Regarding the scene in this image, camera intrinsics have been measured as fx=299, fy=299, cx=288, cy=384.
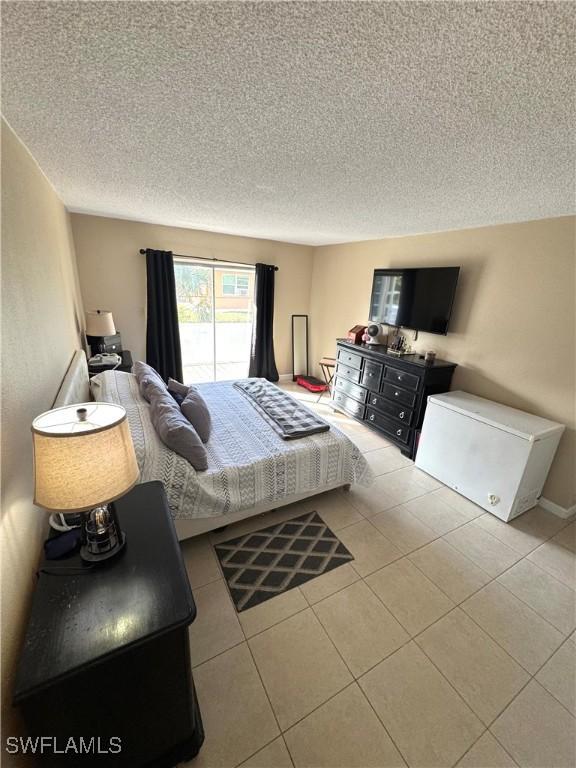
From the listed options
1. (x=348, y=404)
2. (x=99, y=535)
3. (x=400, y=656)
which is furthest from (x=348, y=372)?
(x=99, y=535)

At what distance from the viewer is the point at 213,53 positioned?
836 millimetres

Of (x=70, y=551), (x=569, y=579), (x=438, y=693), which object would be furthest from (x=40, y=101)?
(x=569, y=579)

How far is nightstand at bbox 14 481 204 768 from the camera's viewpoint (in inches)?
31.0

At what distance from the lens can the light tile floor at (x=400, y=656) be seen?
1.18 meters

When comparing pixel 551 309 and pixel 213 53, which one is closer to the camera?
pixel 213 53

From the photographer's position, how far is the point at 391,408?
11.1 feet

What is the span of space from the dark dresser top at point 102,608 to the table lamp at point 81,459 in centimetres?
21

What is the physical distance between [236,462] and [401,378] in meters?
2.06

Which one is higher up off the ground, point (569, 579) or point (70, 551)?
point (70, 551)

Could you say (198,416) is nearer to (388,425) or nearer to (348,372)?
(388,425)

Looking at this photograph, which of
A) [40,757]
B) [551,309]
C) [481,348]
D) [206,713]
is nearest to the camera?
[40,757]

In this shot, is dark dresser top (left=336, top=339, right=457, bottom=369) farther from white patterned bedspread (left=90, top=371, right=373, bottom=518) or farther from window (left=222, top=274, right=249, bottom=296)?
window (left=222, top=274, right=249, bottom=296)

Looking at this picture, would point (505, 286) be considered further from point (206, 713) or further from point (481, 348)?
point (206, 713)

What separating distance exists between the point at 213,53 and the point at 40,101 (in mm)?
769
